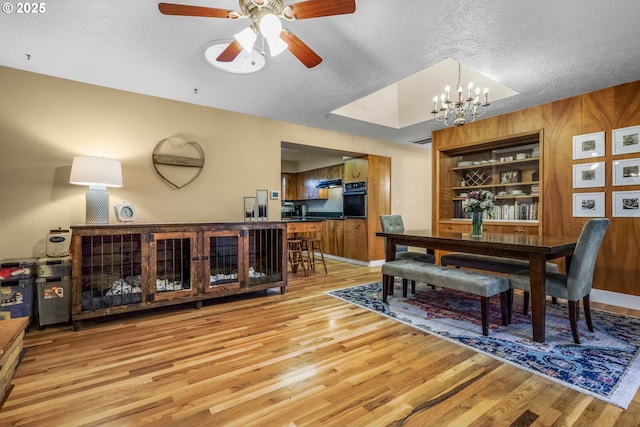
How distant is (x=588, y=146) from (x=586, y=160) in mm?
169

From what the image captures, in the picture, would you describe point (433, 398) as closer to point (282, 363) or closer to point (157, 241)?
point (282, 363)

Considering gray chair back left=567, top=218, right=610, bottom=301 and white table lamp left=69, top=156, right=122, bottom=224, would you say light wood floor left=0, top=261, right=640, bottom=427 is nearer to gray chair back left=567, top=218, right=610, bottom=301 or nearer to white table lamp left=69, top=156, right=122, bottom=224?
gray chair back left=567, top=218, right=610, bottom=301

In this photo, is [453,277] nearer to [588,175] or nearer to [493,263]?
[493,263]

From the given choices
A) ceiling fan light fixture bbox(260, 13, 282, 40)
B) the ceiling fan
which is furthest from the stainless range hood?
ceiling fan light fixture bbox(260, 13, 282, 40)

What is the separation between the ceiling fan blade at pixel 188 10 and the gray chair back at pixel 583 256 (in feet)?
9.77

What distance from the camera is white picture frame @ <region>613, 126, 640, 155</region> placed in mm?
3173

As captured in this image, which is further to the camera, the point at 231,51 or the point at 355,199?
the point at 355,199

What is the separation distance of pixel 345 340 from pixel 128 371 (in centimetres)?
155

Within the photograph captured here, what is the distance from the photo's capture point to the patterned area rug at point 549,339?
5.90 feet

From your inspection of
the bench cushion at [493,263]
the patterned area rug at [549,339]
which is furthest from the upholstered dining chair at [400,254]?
the patterned area rug at [549,339]

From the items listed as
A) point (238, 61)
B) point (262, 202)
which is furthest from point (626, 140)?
point (262, 202)

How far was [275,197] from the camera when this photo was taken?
14.6 feet

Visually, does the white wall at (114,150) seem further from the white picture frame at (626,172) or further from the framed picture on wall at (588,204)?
the white picture frame at (626,172)

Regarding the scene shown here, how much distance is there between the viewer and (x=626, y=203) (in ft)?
10.6
